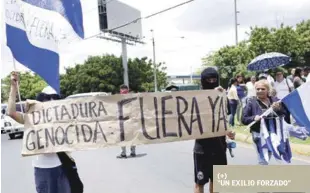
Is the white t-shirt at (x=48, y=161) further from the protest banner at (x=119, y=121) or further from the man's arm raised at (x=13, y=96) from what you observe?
the man's arm raised at (x=13, y=96)

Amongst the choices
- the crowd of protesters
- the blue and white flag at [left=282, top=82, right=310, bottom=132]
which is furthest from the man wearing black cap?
the crowd of protesters

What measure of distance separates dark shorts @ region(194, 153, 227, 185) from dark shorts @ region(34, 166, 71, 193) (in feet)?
4.34

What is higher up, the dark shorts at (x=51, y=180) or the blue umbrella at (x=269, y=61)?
the blue umbrella at (x=269, y=61)

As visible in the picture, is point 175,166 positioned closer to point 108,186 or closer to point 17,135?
point 108,186

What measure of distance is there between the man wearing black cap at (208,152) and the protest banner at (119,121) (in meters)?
0.15

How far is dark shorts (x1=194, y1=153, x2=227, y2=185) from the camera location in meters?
4.73

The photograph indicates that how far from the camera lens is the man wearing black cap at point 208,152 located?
15.5ft

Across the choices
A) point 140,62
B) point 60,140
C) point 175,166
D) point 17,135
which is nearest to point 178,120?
point 60,140

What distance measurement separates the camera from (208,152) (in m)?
4.72

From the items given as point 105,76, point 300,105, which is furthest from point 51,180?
point 105,76

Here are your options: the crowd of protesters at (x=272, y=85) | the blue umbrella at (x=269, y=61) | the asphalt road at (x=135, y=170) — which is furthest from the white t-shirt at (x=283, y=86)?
the blue umbrella at (x=269, y=61)

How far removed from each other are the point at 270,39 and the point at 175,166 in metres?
32.8

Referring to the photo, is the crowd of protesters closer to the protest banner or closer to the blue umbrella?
the blue umbrella

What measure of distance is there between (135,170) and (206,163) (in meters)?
4.05
